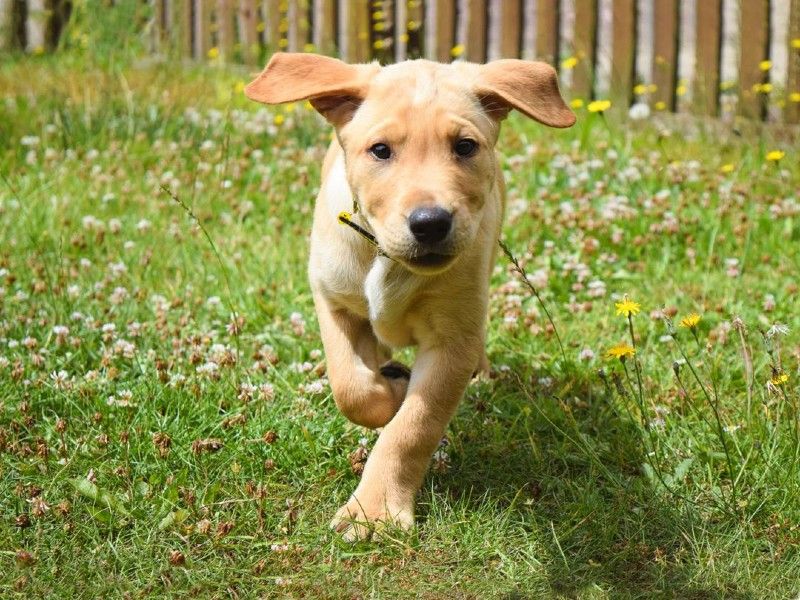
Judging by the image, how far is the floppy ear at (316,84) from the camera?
3.04m

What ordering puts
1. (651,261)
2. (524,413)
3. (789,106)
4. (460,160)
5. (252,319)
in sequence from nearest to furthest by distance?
1. (460,160)
2. (524,413)
3. (252,319)
4. (651,261)
5. (789,106)

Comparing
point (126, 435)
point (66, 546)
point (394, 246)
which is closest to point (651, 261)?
point (394, 246)

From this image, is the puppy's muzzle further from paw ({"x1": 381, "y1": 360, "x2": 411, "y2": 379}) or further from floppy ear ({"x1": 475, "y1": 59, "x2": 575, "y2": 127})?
paw ({"x1": 381, "y1": 360, "x2": 411, "y2": 379})

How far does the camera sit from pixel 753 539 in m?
2.90

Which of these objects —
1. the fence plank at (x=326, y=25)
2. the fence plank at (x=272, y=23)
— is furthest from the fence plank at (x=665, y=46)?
the fence plank at (x=272, y=23)

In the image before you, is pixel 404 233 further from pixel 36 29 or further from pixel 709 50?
pixel 36 29

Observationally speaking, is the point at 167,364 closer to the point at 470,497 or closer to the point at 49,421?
the point at 49,421

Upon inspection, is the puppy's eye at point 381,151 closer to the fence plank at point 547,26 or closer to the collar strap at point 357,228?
the collar strap at point 357,228

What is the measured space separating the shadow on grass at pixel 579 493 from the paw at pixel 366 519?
0.22m

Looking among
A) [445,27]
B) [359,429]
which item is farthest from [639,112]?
[359,429]

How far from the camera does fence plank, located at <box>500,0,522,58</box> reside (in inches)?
300

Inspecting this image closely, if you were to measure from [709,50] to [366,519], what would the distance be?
4908 mm

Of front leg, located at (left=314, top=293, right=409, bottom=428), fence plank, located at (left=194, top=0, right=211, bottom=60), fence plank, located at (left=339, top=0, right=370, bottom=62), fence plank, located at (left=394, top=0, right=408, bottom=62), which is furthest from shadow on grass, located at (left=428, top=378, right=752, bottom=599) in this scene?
fence plank, located at (left=194, top=0, right=211, bottom=60)

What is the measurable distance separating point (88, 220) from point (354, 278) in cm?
211
